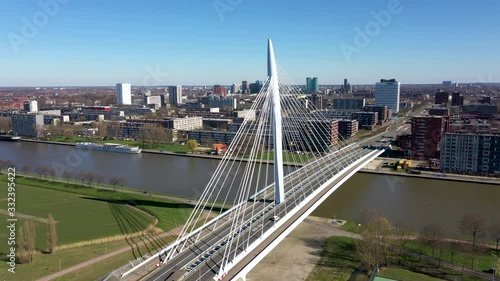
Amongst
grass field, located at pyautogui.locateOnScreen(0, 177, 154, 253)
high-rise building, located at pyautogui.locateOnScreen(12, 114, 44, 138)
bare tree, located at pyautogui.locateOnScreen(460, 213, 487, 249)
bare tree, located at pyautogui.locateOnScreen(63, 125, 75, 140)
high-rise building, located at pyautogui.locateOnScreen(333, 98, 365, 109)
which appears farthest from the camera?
high-rise building, located at pyautogui.locateOnScreen(333, 98, 365, 109)

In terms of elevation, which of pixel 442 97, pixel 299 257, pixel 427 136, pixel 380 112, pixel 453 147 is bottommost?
pixel 299 257

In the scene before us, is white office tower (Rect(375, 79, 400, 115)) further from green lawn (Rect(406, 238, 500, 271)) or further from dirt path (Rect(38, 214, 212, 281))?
dirt path (Rect(38, 214, 212, 281))

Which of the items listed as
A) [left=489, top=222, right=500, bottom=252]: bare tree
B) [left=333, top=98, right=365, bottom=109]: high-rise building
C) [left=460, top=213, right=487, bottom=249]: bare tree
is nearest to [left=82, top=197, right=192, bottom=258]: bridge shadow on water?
[left=460, top=213, right=487, bottom=249]: bare tree

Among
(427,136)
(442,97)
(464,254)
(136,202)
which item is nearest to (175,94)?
(442,97)

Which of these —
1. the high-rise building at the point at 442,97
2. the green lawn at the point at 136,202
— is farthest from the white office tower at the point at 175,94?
the green lawn at the point at 136,202

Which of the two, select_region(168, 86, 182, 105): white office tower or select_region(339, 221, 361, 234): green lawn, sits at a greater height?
select_region(168, 86, 182, 105): white office tower

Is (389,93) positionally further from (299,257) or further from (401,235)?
(299,257)

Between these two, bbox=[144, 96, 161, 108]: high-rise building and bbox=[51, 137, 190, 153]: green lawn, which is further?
bbox=[144, 96, 161, 108]: high-rise building

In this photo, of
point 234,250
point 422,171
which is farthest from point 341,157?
point 234,250

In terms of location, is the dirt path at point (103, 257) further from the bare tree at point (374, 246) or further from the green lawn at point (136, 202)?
the bare tree at point (374, 246)
